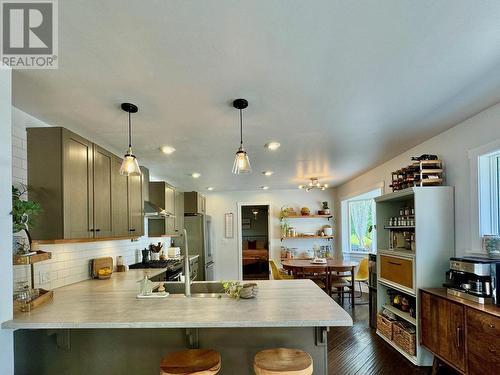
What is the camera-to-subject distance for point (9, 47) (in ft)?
5.40

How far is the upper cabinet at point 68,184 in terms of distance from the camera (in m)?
2.37

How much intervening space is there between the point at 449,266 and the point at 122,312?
311 centimetres

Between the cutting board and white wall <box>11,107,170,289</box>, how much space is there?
69mm

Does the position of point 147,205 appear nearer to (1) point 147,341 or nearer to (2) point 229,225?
(1) point 147,341

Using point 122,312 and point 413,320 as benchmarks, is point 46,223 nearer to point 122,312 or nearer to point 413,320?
point 122,312

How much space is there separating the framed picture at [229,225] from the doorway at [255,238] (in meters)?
1.96

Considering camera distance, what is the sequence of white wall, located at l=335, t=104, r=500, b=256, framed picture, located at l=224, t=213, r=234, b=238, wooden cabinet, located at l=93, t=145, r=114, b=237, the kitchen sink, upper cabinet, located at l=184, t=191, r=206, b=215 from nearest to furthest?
white wall, located at l=335, t=104, r=500, b=256
wooden cabinet, located at l=93, t=145, r=114, b=237
the kitchen sink
upper cabinet, located at l=184, t=191, r=206, b=215
framed picture, located at l=224, t=213, r=234, b=238

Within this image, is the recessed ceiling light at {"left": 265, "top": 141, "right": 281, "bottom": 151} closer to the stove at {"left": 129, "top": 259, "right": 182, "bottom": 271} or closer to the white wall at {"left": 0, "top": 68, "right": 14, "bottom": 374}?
the stove at {"left": 129, "top": 259, "right": 182, "bottom": 271}

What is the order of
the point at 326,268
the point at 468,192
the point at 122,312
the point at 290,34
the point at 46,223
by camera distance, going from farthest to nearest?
the point at 326,268
the point at 468,192
the point at 46,223
the point at 122,312
the point at 290,34

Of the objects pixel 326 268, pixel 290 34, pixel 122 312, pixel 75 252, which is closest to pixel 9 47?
pixel 290 34

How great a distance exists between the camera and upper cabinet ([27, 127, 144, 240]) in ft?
7.77

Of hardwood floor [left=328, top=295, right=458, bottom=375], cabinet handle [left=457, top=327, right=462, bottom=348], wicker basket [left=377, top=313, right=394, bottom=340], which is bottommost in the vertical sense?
hardwood floor [left=328, top=295, right=458, bottom=375]

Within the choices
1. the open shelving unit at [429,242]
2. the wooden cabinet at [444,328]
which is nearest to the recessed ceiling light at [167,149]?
the open shelving unit at [429,242]

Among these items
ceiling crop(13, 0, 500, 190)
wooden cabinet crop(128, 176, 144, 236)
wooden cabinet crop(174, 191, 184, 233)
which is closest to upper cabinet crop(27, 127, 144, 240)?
ceiling crop(13, 0, 500, 190)
